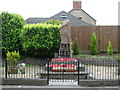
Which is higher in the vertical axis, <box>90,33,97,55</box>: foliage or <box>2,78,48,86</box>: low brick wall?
<box>90,33,97,55</box>: foliage

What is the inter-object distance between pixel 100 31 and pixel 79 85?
9392 millimetres

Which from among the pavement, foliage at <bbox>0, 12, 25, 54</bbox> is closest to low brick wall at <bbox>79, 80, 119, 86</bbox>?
the pavement

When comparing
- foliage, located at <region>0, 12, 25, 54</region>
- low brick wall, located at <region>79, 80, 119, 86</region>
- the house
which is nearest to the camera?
low brick wall, located at <region>79, 80, 119, 86</region>

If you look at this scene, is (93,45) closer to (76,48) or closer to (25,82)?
(76,48)

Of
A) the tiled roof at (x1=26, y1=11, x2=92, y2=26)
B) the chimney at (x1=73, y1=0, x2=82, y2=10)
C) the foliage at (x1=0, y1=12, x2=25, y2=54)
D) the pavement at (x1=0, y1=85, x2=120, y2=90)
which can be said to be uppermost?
the chimney at (x1=73, y1=0, x2=82, y2=10)

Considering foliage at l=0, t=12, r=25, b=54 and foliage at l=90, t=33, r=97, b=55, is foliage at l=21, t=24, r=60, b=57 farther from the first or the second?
foliage at l=90, t=33, r=97, b=55

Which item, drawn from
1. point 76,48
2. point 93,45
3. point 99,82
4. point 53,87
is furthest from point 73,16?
point 53,87

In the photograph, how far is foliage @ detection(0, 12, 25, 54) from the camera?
13969 millimetres

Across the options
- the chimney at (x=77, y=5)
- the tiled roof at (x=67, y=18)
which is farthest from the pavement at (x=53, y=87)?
the chimney at (x=77, y=5)

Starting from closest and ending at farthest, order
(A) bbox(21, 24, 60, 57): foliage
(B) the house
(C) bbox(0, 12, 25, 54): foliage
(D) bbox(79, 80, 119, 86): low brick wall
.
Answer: (D) bbox(79, 80, 119, 86): low brick wall < (A) bbox(21, 24, 60, 57): foliage < (C) bbox(0, 12, 25, 54): foliage < (B) the house

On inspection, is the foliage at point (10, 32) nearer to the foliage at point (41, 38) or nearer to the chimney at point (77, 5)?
the foliage at point (41, 38)

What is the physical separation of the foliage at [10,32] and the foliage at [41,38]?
2.21ft

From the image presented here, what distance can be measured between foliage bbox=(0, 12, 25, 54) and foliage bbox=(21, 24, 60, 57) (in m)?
0.67

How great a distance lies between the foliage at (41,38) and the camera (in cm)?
1331
